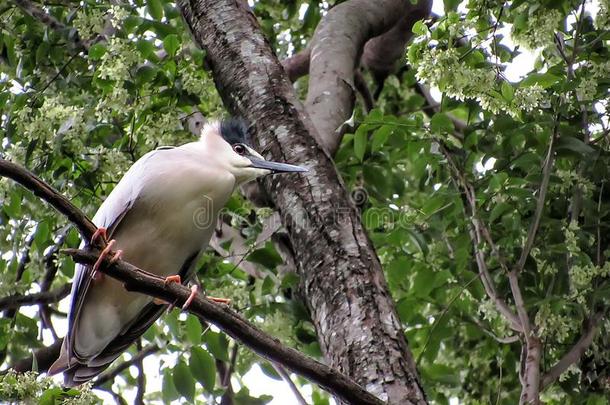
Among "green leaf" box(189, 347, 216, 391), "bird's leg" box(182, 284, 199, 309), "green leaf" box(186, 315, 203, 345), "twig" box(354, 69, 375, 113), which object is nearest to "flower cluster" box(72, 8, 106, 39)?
"green leaf" box(186, 315, 203, 345)

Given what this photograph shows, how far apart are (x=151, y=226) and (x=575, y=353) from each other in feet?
5.70

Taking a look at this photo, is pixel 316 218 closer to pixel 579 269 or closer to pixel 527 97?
pixel 527 97

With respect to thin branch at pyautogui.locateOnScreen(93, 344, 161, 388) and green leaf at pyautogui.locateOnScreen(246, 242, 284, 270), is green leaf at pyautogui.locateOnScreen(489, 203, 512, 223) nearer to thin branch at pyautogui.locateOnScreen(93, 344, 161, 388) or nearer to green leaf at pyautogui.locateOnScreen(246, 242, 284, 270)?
green leaf at pyautogui.locateOnScreen(246, 242, 284, 270)

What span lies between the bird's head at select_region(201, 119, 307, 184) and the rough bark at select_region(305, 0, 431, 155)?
13.1 inches

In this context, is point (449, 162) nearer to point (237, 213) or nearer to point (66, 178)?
point (237, 213)

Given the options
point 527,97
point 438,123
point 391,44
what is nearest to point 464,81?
point 527,97

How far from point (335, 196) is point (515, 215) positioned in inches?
38.5

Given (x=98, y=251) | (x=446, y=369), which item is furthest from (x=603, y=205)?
(x=98, y=251)

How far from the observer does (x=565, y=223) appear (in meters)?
3.75

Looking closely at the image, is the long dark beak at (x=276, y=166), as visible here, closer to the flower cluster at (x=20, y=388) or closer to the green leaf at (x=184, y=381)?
the green leaf at (x=184, y=381)

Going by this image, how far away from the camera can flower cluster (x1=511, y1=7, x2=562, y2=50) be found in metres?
3.47

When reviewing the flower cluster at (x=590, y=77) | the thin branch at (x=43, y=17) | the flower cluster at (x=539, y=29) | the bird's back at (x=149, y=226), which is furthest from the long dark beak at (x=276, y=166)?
the thin branch at (x=43, y=17)

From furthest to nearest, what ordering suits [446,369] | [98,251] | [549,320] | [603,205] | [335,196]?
1. [446,369]
2. [603,205]
3. [549,320]
4. [335,196]
5. [98,251]

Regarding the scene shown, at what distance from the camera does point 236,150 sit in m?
3.88
